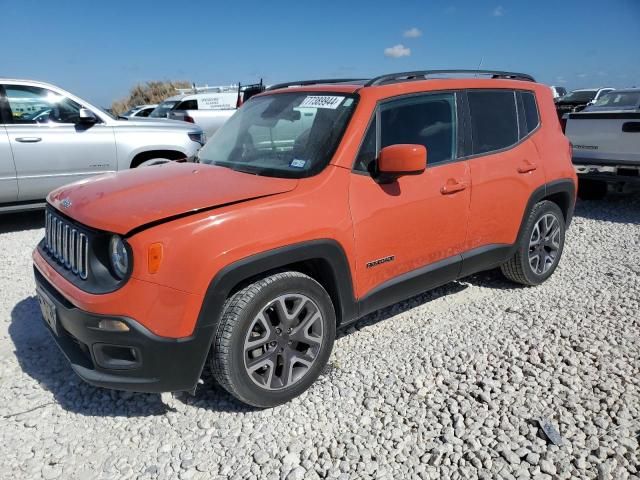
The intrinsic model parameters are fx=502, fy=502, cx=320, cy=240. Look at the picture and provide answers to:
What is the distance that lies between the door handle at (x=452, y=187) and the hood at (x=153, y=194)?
3.62ft

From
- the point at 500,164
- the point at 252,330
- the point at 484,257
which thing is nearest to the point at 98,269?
the point at 252,330

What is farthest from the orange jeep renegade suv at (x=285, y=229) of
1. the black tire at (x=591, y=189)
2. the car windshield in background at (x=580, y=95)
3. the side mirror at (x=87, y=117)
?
the car windshield in background at (x=580, y=95)

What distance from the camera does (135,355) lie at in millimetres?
2387

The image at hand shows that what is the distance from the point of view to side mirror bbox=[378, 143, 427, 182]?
9.32 feet

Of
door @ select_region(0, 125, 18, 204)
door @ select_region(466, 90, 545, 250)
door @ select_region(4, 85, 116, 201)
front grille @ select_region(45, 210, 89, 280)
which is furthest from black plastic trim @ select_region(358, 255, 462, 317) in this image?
door @ select_region(0, 125, 18, 204)

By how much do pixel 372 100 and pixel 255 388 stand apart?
1.83m

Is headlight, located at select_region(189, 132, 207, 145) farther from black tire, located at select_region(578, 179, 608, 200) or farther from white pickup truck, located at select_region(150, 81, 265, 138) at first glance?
white pickup truck, located at select_region(150, 81, 265, 138)

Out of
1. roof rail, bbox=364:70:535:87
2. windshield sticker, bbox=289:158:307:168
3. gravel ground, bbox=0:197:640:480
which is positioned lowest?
gravel ground, bbox=0:197:640:480

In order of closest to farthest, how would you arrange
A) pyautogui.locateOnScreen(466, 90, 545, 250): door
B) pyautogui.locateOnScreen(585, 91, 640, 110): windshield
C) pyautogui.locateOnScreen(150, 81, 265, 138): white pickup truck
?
pyautogui.locateOnScreen(466, 90, 545, 250): door, pyautogui.locateOnScreen(585, 91, 640, 110): windshield, pyautogui.locateOnScreen(150, 81, 265, 138): white pickup truck

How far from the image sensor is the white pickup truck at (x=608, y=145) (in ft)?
21.4

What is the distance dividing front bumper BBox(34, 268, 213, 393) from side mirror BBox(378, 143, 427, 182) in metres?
1.33

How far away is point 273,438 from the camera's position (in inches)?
102

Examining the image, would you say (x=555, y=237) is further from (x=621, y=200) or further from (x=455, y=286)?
(x=621, y=200)

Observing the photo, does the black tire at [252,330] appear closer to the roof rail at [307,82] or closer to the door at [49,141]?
the roof rail at [307,82]
